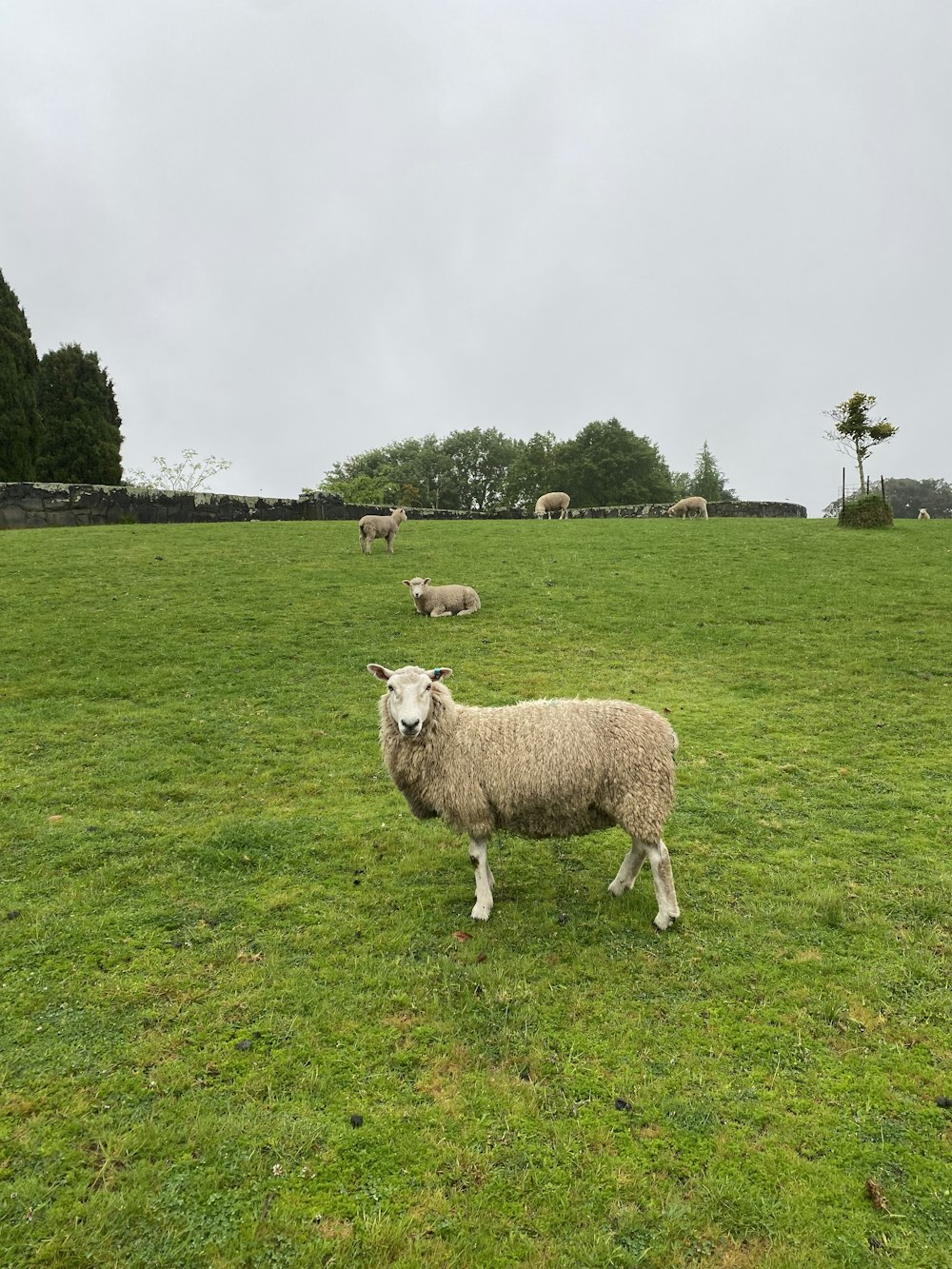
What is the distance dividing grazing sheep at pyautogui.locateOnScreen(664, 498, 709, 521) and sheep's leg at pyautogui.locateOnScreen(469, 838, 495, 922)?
29655 mm

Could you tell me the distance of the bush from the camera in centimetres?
2608

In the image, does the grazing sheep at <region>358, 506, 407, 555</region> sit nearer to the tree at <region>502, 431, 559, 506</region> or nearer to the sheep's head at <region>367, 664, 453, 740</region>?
the sheep's head at <region>367, 664, 453, 740</region>

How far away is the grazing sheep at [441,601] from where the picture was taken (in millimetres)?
14570

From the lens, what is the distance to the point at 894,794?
6.83 meters

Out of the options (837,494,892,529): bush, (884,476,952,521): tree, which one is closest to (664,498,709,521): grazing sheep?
(837,494,892,529): bush

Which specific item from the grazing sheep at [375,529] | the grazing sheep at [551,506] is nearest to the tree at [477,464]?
the grazing sheep at [551,506]

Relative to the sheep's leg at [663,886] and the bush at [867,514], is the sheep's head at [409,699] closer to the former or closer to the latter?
the sheep's leg at [663,886]

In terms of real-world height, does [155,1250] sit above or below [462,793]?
below

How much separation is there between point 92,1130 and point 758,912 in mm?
4450

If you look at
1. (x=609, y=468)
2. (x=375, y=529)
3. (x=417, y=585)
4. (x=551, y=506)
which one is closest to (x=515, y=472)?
(x=609, y=468)

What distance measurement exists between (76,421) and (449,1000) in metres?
40.2

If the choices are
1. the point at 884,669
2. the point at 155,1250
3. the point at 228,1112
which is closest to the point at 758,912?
the point at 228,1112

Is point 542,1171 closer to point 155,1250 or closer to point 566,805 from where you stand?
point 155,1250

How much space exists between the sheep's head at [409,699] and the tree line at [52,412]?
33953 millimetres
